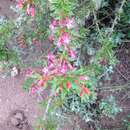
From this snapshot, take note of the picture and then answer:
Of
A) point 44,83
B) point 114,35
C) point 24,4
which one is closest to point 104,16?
point 114,35

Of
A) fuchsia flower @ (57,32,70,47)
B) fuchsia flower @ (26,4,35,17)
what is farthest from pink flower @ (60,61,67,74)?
fuchsia flower @ (26,4,35,17)

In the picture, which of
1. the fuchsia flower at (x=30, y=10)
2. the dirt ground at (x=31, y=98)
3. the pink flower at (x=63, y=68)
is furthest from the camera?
the dirt ground at (x=31, y=98)

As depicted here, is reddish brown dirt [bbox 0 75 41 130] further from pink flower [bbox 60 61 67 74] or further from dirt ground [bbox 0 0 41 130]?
pink flower [bbox 60 61 67 74]

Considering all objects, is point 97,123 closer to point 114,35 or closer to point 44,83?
point 114,35

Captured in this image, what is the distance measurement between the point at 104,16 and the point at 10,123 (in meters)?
1.22

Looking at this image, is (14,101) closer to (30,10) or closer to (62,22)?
(30,10)

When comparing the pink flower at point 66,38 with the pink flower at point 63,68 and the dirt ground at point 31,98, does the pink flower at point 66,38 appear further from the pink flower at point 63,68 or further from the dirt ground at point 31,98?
the dirt ground at point 31,98

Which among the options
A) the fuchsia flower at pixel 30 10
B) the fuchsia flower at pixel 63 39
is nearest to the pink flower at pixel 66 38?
the fuchsia flower at pixel 63 39

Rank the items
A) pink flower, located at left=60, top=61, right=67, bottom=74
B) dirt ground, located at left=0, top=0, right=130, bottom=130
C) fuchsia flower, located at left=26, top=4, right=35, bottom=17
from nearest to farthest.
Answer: pink flower, located at left=60, top=61, right=67, bottom=74 < fuchsia flower, located at left=26, top=4, right=35, bottom=17 < dirt ground, located at left=0, top=0, right=130, bottom=130

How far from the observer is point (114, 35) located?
2980 millimetres

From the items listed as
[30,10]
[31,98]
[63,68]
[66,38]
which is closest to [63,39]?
[66,38]

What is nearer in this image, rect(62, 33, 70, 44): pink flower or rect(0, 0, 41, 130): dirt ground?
rect(62, 33, 70, 44): pink flower

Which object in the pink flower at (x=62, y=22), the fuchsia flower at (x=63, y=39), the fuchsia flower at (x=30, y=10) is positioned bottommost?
the fuchsia flower at (x=63, y=39)

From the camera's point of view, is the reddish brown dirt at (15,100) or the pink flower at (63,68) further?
the reddish brown dirt at (15,100)
